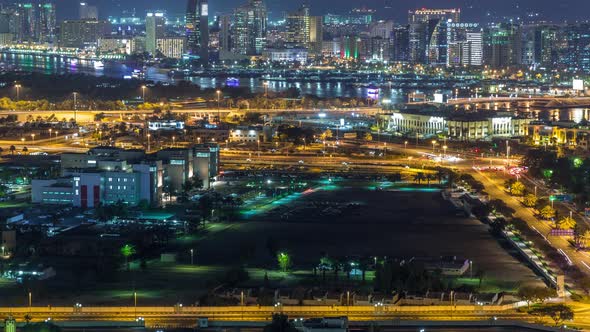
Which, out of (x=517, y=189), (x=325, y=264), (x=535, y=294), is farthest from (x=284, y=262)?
(x=517, y=189)

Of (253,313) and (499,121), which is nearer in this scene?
(253,313)

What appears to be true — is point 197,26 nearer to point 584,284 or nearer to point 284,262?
point 284,262

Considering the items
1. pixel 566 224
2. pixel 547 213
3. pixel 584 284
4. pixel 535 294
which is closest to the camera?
pixel 535 294

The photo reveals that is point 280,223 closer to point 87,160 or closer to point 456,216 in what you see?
point 456,216

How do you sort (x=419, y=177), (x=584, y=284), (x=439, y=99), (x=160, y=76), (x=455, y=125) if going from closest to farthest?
(x=584, y=284) < (x=419, y=177) < (x=455, y=125) < (x=439, y=99) < (x=160, y=76)

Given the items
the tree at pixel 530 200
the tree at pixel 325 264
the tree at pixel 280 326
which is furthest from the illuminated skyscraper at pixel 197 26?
the tree at pixel 280 326

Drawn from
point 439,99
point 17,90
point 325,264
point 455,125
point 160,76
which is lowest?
point 325,264

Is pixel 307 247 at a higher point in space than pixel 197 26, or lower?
lower

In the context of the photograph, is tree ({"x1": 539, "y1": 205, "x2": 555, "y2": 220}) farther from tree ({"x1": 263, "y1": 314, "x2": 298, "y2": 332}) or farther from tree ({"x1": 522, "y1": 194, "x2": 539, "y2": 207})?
tree ({"x1": 263, "y1": 314, "x2": 298, "y2": 332})
